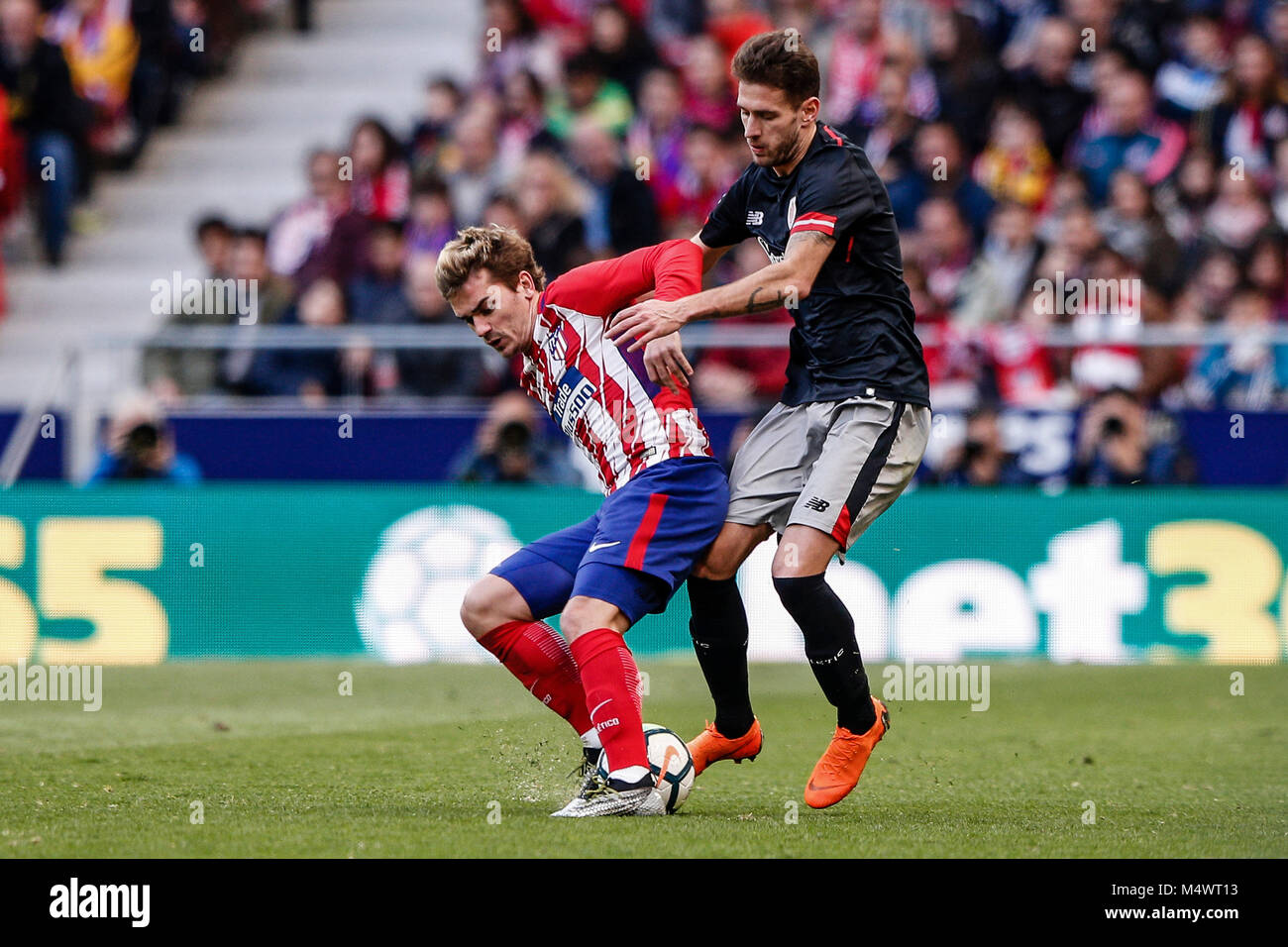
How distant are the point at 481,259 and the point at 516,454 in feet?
16.5

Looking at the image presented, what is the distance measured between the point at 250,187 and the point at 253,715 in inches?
364

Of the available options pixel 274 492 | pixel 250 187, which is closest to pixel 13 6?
pixel 250 187

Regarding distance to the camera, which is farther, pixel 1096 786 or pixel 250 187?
pixel 250 187

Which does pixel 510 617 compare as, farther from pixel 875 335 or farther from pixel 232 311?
pixel 232 311

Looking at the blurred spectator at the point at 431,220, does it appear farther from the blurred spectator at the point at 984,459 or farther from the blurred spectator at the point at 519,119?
the blurred spectator at the point at 984,459

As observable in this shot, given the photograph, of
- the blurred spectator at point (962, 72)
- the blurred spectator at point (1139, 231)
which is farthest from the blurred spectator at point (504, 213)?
the blurred spectator at point (1139, 231)

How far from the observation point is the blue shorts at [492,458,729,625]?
595 centimetres

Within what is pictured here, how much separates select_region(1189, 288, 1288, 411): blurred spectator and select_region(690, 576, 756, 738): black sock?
5.57m

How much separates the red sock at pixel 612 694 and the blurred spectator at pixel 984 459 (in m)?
5.48

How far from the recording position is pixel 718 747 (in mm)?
6480

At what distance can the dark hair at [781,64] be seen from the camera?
5910 mm

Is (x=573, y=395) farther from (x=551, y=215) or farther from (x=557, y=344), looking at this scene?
(x=551, y=215)

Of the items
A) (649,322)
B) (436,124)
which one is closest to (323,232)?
(436,124)

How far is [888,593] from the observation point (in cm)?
1078
